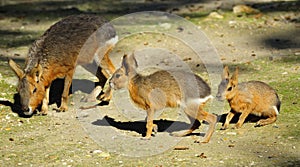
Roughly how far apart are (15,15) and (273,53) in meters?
5.44

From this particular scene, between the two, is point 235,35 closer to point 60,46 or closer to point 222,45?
point 222,45

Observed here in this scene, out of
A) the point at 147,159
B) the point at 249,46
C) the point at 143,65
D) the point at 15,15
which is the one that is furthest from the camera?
the point at 15,15

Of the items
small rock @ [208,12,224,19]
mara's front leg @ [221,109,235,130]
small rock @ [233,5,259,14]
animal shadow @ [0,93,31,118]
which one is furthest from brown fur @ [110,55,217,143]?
small rock @ [233,5,259,14]

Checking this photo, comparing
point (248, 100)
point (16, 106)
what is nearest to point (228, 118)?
point (248, 100)

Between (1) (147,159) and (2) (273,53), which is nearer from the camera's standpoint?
(1) (147,159)

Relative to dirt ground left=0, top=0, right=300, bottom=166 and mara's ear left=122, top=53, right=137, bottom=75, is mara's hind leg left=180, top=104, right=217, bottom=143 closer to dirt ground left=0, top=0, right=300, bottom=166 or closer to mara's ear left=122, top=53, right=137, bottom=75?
dirt ground left=0, top=0, right=300, bottom=166

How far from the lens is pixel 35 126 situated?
6.62 metres

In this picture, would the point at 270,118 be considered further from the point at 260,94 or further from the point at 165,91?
the point at 165,91

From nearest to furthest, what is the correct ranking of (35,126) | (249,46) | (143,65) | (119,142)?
(119,142), (35,126), (143,65), (249,46)

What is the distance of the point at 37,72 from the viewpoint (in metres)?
6.79

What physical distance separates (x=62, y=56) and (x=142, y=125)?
1.35 m

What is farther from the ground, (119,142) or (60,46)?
(60,46)

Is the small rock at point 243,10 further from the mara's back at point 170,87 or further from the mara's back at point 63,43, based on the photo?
the mara's back at point 170,87

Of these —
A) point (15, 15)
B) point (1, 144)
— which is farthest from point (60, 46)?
point (15, 15)
